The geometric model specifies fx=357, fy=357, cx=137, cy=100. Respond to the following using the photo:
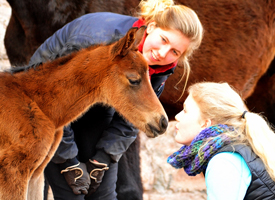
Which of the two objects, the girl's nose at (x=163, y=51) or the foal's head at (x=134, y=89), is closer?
the foal's head at (x=134, y=89)

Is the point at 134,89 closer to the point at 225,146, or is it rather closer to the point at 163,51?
the point at 163,51

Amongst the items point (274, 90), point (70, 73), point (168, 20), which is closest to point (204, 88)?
point (168, 20)

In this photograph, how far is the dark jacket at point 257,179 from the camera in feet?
5.21

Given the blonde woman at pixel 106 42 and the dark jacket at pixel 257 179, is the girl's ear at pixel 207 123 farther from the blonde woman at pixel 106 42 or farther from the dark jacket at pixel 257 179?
the blonde woman at pixel 106 42

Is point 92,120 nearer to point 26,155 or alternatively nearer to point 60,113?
point 60,113

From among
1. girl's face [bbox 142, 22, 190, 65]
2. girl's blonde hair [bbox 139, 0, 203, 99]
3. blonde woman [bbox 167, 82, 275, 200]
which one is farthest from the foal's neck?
blonde woman [bbox 167, 82, 275, 200]

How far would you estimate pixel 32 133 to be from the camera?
176cm

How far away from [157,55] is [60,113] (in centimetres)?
67

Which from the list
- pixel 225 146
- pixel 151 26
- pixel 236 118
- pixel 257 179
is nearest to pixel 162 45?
pixel 151 26

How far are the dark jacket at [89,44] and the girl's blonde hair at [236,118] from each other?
0.59 metres

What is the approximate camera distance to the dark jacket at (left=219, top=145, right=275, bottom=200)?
62.5 inches

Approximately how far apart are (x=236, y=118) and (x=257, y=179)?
33 cm

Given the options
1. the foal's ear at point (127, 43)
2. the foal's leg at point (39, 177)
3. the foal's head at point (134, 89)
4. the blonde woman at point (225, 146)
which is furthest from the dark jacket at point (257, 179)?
the foal's leg at point (39, 177)

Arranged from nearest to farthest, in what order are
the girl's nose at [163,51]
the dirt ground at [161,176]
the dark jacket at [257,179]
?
the dark jacket at [257,179]
the girl's nose at [163,51]
the dirt ground at [161,176]
